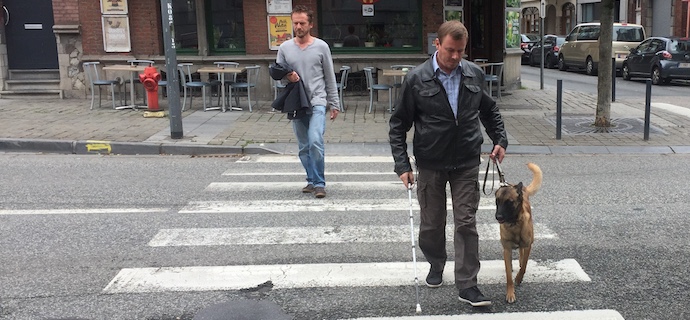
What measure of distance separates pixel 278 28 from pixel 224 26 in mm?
1434

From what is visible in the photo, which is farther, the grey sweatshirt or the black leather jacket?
the grey sweatshirt

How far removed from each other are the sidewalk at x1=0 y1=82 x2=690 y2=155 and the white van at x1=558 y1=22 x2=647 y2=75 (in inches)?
358

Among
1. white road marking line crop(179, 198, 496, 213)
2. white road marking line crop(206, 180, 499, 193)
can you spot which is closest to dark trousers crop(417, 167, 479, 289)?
white road marking line crop(179, 198, 496, 213)

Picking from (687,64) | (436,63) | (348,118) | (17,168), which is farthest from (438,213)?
(687,64)

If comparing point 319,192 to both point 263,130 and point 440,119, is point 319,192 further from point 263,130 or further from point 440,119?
point 263,130

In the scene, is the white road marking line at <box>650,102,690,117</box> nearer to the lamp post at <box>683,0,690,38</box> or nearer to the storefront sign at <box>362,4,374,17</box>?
the storefront sign at <box>362,4,374,17</box>

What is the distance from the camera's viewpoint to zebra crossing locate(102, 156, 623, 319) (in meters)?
4.63

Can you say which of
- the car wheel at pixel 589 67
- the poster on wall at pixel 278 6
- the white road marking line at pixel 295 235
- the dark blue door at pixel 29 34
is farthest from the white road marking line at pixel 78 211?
the car wheel at pixel 589 67

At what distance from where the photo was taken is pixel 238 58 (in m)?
15.2

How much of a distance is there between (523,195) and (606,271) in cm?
124

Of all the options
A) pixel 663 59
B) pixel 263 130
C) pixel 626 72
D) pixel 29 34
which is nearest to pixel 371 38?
pixel 263 130

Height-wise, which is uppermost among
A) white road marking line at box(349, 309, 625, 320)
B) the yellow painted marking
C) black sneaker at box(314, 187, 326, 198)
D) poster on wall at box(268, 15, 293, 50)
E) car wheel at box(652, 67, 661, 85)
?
poster on wall at box(268, 15, 293, 50)

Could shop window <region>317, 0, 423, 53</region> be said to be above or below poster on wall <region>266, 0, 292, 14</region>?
below

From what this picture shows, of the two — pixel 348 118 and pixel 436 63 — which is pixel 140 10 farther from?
pixel 436 63
